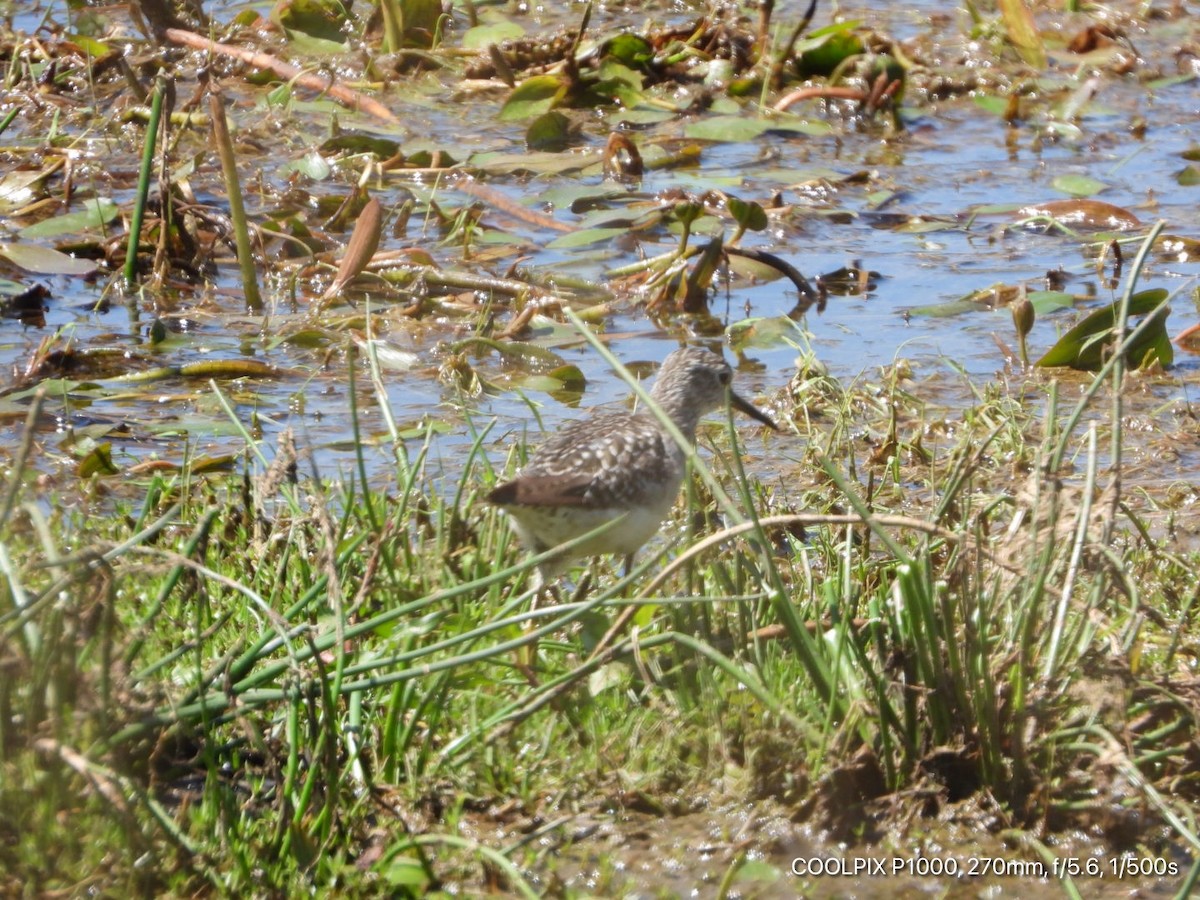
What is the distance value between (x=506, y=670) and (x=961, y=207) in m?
4.98

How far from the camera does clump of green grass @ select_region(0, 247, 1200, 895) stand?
2.78 m

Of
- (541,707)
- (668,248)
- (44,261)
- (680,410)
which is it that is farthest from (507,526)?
(668,248)

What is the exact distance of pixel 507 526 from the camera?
4129 millimetres

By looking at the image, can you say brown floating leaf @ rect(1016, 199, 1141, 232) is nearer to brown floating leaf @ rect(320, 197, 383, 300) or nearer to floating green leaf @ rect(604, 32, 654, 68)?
floating green leaf @ rect(604, 32, 654, 68)

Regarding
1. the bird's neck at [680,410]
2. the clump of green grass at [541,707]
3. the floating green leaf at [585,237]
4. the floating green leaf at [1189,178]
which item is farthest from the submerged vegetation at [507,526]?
the floating green leaf at [1189,178]

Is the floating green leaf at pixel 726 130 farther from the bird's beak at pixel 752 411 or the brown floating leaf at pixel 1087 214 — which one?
the bird's beak at pixel 752 411

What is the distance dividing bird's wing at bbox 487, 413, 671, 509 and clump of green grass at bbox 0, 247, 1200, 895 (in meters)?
0.28

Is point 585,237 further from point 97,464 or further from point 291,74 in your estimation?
point 97,464

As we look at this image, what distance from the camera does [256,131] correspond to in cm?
829

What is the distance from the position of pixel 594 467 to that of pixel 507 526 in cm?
28

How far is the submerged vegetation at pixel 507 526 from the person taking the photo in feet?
9.98

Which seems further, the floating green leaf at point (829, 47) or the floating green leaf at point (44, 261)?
the floating green leaf at point (829, 47)

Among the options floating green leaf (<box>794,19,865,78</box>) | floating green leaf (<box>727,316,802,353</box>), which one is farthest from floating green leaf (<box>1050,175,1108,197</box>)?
floating green leaf (<box>727,316,802,353</box>)

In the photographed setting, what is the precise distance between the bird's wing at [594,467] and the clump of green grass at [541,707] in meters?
0.28
